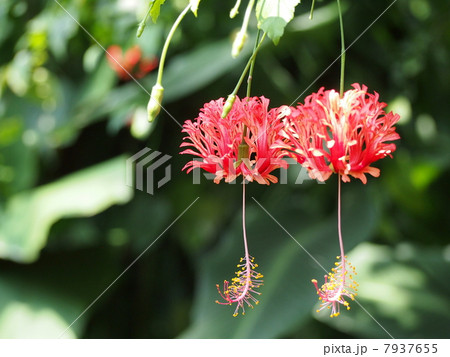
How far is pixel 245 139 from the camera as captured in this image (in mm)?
614

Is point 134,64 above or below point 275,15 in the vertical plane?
above

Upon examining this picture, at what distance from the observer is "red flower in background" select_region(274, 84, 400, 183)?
0.61 m

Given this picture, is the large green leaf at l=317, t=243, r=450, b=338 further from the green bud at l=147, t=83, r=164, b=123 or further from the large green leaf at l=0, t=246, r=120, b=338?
the green bud at l=147, t=83, r=164, b=123

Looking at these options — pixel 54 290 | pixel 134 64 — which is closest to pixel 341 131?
pixel 134 64

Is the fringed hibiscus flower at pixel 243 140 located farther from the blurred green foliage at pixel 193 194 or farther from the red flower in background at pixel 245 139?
Answer: the blurred green foliage at pixel 193 194

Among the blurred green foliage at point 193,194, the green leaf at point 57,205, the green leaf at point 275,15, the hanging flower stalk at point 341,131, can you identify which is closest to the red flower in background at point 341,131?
the hanging flower stalk at point 341,131

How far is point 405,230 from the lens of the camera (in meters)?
2.00

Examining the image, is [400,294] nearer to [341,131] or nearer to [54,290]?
[54,290]

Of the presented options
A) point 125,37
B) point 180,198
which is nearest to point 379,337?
point 180,198

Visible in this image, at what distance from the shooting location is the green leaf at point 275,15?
542 millimetres

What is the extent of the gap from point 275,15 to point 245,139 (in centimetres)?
13

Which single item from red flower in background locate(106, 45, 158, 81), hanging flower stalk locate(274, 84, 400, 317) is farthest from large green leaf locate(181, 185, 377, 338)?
hanging flower stalk locate(274, 84, 400, 317)

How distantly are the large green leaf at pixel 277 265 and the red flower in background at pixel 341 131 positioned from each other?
72 centimetres

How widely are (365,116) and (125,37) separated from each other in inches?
32.0
